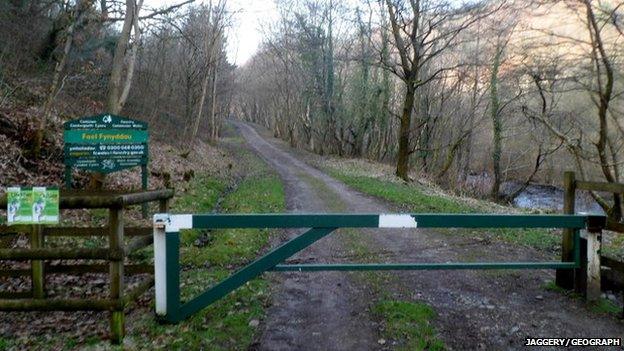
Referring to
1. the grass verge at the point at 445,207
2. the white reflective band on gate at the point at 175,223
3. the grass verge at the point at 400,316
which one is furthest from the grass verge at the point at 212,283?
the grass verge at the point at 445,207

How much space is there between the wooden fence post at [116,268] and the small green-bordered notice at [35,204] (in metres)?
0.62

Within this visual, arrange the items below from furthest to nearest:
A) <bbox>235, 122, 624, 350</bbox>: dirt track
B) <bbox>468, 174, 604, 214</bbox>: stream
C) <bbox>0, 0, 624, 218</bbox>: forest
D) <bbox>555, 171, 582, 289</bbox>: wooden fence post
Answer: <bbox>468, 174, 604, 214</bbox>: stream
<bbox>0, 0, 624, 218</bbox>: forest
<bbox>555, 171, 582, 289</bbox>: wooden fence post
<bbox>235, 122, 624, 350</bbox>: dirt track

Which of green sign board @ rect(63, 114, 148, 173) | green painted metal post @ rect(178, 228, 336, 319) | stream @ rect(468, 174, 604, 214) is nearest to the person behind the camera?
green painted metal post @ rect(178, 228, 336, 319)

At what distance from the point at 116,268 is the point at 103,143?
20.4ft

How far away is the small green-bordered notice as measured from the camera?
4.98 meters

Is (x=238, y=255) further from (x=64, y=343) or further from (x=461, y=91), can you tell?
(x=461, y=91)

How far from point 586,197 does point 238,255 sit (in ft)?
84.3

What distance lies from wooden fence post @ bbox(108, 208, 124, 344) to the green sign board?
6018mm

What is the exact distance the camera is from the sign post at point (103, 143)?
10180 mm

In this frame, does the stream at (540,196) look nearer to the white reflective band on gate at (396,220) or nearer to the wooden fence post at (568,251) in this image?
the wooden fence post at (568,251)

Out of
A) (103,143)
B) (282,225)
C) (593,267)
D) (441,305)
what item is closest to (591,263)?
(593,267)

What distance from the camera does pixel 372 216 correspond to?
5.39 meters

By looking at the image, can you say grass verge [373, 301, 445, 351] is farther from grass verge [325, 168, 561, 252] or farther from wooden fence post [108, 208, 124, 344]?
grass verge [325, 168, 561, 252]

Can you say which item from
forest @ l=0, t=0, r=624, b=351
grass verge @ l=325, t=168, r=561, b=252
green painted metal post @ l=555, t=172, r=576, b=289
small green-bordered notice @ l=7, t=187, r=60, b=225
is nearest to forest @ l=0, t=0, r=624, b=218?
forest @ l=0, t=0, r=624, b=351
